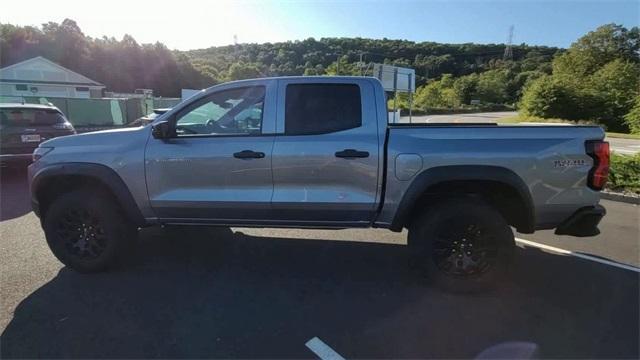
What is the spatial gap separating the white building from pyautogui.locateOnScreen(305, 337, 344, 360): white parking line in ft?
152

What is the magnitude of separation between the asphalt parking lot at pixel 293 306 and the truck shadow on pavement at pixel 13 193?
166 centimetres

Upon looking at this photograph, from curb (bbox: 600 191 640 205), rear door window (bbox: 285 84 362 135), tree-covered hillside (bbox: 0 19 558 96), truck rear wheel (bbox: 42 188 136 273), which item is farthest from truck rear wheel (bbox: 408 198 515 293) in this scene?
tree-covered hillside (bbox: 0 19 558 96)

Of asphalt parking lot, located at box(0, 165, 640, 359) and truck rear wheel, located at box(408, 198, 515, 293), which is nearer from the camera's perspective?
asphalt parking lot, located at box(0, 165, 640, 359)

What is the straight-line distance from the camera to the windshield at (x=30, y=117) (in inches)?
335

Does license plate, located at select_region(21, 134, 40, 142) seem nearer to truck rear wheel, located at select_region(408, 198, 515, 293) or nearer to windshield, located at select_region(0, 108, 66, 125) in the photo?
windshield, located at select_region(0, 108, 66, 125)

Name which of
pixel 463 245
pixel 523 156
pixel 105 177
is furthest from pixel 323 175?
pixel 105 177

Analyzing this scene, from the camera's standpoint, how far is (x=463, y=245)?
3736 millimetres

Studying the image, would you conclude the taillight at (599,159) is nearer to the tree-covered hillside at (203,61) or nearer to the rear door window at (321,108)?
the rear door window at (321,108)

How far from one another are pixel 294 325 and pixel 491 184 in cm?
209

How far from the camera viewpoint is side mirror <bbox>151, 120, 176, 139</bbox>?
151 inches

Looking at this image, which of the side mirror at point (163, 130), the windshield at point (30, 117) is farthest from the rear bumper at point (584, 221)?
the windshield at point (30, 117)

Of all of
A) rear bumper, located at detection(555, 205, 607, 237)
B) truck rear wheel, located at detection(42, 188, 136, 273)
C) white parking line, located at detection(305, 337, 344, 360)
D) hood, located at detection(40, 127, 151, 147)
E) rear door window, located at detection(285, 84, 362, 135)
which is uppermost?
rear door window, located at detection(285, 84, 362, 135)

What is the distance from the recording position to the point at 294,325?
3.21 metres

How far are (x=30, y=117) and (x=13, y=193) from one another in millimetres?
2091
